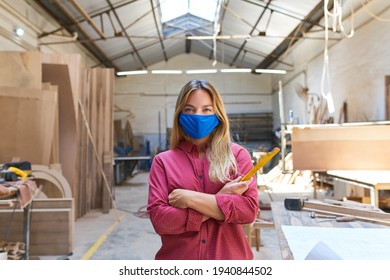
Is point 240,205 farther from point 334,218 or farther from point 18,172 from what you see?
point 18,172

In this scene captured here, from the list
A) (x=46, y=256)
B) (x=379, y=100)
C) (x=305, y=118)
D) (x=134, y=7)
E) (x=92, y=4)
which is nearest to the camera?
(x=46, y=256)

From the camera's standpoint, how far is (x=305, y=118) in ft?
21.0

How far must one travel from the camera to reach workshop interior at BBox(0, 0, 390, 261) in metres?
1.24

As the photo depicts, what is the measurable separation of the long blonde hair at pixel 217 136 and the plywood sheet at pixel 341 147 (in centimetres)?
174

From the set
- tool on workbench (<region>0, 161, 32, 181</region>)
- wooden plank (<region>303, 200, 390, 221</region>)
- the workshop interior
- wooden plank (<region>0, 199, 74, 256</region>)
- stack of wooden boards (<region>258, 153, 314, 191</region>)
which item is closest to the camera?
wooden plank (<region>303, 200, 390, 221</region>)

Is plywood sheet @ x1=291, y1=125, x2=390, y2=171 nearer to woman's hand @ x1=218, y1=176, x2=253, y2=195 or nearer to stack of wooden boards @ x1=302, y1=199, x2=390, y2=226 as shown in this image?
stack of wooden boards @ x1=302, y1=199, x2=390, y2=226

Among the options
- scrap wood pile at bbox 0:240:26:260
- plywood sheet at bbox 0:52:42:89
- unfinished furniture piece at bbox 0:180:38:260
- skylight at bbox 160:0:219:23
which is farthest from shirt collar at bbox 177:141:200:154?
skylight at bbox 160:0:219:23

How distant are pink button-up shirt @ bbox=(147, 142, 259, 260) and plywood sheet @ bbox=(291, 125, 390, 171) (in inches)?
68.0

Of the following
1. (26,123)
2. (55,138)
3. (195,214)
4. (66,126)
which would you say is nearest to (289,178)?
(66,126)

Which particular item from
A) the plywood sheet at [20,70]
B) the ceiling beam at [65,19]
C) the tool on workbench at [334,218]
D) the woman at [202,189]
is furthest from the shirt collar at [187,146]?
the ceiling beam at [65,19]
